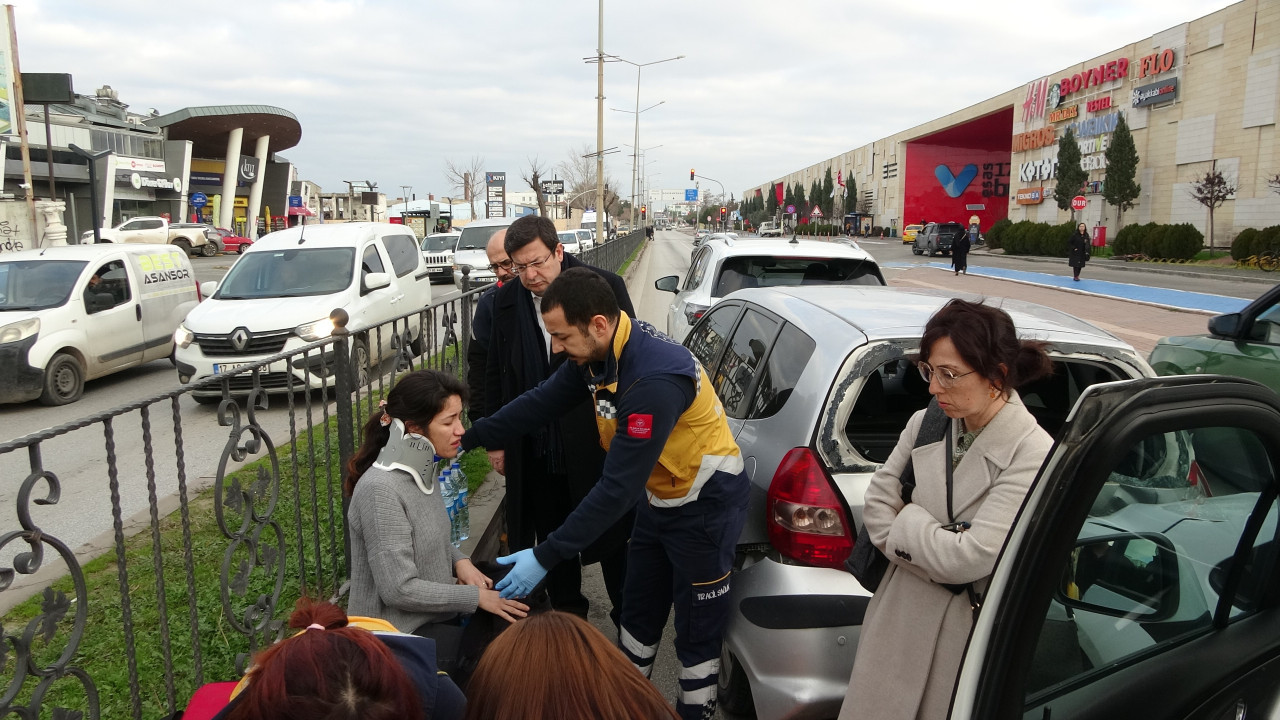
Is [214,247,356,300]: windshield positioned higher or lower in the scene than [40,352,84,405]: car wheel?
higher

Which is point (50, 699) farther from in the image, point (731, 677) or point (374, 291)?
point (374, 291)

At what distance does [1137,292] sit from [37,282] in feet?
75.7

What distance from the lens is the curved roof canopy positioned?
54.1 metres

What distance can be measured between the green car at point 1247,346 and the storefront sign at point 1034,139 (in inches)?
1823

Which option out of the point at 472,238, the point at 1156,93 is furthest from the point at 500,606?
the point at 1156,93

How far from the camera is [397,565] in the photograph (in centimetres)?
257

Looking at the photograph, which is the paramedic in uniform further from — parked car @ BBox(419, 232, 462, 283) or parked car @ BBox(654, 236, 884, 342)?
parked car @ BBox(419, 232, 462, 283)

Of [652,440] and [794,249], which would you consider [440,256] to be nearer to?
[794,249]

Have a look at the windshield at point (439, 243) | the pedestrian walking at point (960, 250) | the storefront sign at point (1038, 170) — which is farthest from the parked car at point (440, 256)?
the storefront sign at point (1038, 170)

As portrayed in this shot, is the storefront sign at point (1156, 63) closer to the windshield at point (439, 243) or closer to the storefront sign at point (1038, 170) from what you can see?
the storefront sign at point (1038, 170)

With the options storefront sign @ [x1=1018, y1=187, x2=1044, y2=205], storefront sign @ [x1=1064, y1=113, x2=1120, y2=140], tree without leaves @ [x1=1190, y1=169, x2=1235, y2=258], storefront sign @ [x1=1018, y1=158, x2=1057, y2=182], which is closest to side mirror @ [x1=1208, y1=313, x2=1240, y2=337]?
tree without leaves @ [x1=1190, y1=169, x2=1235, y2=258]

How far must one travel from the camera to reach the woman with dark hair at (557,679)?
4.74 feet

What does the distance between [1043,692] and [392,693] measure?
1191mm

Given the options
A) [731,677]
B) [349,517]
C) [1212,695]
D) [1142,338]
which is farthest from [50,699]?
[1142,338]
